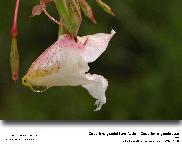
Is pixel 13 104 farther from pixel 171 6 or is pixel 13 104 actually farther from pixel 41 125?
pixel 171 6

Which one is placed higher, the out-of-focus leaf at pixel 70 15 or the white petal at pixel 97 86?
the out-of-focus leaf at pixel 70 15

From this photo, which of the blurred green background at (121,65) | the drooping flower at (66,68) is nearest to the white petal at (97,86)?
the drooping flower at (66,68)

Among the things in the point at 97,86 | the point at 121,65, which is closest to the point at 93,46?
the point at 97,86

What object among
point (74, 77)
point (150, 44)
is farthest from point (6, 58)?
point (74, 77)

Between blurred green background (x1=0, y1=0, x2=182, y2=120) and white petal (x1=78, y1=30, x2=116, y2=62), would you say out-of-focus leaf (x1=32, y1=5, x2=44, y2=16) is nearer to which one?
white petal (x1=78, y1=30, x2=116, y2=62)

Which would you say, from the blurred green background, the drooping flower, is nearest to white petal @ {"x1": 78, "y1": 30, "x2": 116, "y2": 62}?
the drooping flower

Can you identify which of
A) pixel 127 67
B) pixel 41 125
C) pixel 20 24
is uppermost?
pixel 20 24

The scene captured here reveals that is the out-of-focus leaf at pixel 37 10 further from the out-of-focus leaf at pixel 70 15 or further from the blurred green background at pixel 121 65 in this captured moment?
the blurred green background at pixel 121 65
